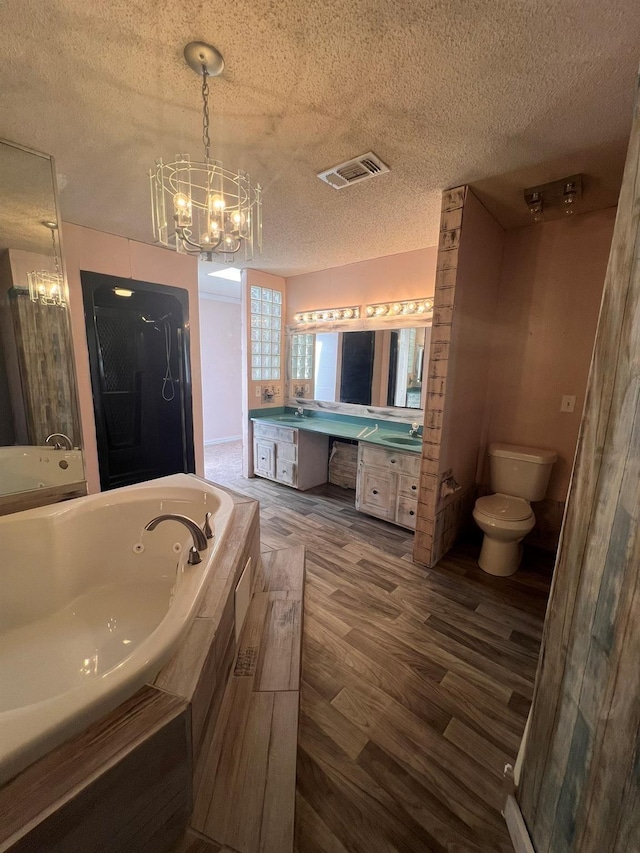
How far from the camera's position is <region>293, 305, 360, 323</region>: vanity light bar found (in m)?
3.46

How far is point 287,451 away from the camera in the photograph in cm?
361

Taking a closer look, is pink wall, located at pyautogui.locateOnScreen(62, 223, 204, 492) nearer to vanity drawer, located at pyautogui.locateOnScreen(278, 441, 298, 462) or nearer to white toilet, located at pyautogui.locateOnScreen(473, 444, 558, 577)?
vanity drawer, located at pyautogui.locateOnScreen(278, 441, 298, 462)

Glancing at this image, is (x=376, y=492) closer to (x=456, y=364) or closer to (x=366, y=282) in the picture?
(x=456, y=364)

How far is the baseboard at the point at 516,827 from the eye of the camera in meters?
0.93

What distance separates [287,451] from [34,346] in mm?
2268

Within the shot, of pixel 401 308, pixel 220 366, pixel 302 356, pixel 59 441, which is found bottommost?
pixel 59 441

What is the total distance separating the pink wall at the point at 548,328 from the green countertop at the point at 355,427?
2.62 feet

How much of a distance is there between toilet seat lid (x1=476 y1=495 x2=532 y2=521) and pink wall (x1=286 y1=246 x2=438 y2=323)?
1820mm

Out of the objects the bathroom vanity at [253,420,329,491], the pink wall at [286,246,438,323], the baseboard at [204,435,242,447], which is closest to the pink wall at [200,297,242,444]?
the baseboard at [204,435,242,447]

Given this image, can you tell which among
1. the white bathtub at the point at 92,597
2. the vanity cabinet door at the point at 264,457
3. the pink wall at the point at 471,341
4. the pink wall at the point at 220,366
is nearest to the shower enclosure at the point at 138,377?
the vanity cabinet door at the point at 264,457

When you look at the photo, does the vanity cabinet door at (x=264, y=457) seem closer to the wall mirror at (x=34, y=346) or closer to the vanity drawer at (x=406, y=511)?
the vanity drawer at (x=406, y=511)

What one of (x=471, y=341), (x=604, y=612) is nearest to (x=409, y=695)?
(x=604, y=612)

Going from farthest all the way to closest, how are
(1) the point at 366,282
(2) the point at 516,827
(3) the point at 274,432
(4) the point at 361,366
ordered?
(3) the point at 274,432 → (4) the point at 361,366 → (1) the point at 366,282 → (2) the point at 516,827

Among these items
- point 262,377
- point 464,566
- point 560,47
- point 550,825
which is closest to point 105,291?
point 262,377
